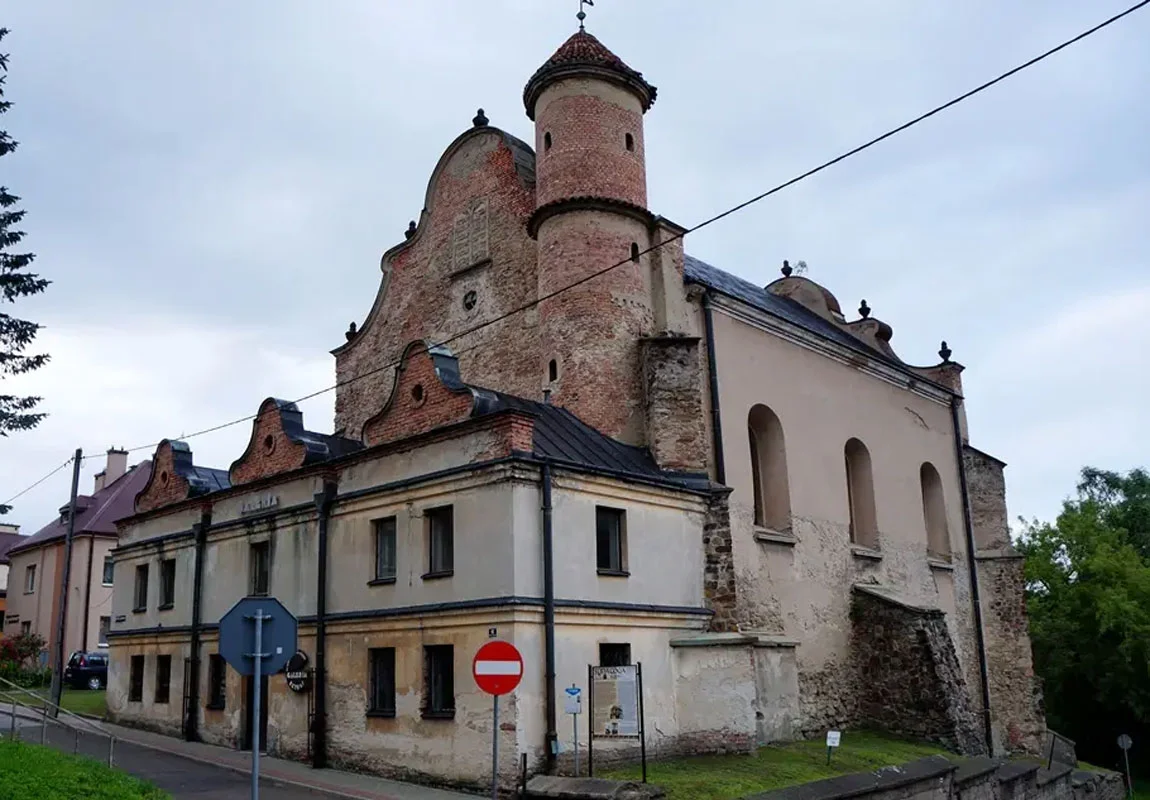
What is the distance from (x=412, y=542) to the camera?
18.3 m

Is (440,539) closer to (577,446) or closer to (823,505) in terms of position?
(577,446)

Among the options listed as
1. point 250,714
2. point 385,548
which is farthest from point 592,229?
point 250,714

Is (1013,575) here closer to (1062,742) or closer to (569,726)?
(1062,742)

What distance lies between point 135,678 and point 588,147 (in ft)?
55.4

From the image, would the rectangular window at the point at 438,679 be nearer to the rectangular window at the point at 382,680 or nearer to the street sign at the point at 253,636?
the rectangular window at the point at 382,680

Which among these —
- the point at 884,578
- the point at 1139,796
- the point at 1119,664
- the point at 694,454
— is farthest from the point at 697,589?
the point at 1139,796

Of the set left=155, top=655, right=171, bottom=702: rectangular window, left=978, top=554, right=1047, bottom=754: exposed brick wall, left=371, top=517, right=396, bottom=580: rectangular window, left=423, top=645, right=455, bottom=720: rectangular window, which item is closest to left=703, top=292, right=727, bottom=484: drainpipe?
left=371, top=517, right=396, bottom=580: rectangular window

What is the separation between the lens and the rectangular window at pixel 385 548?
62.1ft

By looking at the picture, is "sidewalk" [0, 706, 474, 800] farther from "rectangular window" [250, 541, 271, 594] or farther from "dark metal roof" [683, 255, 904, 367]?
"dark metal roof" [683, 255, 904, 367]

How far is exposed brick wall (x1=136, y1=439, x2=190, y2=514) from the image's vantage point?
25.5m

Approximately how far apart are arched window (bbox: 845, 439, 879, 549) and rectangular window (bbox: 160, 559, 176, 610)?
55.2 ft

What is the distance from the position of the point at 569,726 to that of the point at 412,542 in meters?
4.21

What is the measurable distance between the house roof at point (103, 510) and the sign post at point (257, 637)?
34.3 metres

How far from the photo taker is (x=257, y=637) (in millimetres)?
10242
